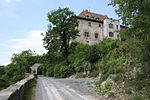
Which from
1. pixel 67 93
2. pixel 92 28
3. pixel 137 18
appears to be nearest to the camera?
pixel 137 18

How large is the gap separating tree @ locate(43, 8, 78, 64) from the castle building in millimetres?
6535

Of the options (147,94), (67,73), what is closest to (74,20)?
(67,73)

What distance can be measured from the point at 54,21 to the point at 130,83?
21.7m

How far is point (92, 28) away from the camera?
3375 cm

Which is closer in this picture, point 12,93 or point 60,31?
point 12,93

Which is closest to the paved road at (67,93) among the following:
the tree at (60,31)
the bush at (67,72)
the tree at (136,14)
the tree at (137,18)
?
the tree at (137,18)

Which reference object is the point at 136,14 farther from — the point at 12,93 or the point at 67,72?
the point at 67,72

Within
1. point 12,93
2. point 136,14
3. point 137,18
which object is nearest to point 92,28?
point 136,14

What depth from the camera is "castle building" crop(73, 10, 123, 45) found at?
106ft

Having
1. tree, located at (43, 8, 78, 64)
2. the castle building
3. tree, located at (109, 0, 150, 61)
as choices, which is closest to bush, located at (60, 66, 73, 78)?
tree, located at (43, 8, 78, 64)

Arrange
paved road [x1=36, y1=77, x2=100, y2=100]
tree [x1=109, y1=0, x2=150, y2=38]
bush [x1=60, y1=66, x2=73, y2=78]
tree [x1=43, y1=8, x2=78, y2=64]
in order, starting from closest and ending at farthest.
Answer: tree [x1=109, y1=0, x2=150, y2=38], paved road [x1=36, y1=77, x2=100, y2=100], bush [x1=60, y1=66, x2=73, y2=78], tree [x1=43, y1=8, x2=78, y2=64]

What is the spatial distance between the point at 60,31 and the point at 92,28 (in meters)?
12.4

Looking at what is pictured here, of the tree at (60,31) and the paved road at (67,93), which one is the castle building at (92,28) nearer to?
the tree at (60,31)

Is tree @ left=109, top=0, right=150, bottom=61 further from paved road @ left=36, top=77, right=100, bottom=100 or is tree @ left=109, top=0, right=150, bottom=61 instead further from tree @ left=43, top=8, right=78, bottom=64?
tree @ left=43, top=8, right=78, bottom=64
